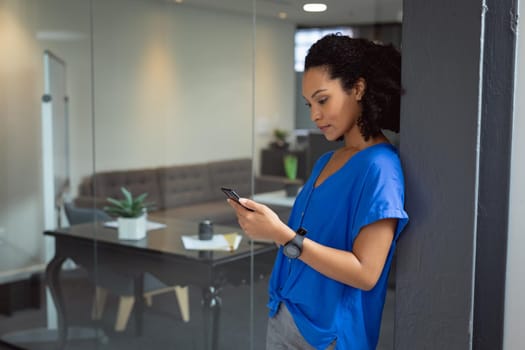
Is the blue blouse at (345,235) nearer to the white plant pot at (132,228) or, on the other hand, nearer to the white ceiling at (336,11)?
the white ceiling at (336,11)

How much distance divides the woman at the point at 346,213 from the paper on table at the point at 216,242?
95 cm

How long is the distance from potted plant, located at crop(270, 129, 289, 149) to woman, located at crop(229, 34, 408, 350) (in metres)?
0.71

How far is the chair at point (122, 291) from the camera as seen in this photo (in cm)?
267

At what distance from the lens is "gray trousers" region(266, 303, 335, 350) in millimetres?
1499

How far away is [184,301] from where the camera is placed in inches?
104

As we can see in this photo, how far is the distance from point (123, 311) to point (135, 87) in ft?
3.42

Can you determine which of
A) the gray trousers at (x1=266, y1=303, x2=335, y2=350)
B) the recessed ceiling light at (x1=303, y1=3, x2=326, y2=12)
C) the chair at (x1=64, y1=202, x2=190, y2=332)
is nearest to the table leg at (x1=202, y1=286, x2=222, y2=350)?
the chair at (x1=64, y1=202, x2=190, y2=332)

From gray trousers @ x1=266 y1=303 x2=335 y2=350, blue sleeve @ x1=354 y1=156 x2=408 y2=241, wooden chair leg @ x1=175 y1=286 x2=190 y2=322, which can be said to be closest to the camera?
blue sleeve @ x1=354 y1=156 x2=408 y2=241

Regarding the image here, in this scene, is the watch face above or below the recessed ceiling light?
below

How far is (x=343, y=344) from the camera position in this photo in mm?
1400

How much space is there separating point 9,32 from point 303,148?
2010 millimetres

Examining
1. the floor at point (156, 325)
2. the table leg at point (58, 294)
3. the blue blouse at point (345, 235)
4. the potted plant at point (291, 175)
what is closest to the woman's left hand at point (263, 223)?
the blue blouse at point (345, 235)

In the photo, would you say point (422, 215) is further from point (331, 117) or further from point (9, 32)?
point (9, 32)

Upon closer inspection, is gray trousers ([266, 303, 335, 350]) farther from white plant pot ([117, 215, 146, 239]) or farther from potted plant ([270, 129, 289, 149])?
white plant pot ([117, 215, 146, 239])
